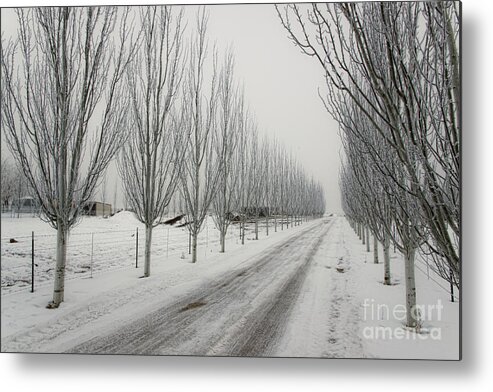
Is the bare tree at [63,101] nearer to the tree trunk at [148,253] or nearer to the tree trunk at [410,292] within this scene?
the tree trunk at [148,253]

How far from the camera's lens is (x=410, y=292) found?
2.58 metres

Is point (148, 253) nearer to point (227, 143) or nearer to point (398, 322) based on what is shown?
point (227, 143)

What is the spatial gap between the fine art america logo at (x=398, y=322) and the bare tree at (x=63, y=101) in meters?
2.62

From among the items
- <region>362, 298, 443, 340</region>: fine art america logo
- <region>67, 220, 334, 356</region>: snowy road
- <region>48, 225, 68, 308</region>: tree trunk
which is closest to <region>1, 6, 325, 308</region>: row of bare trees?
<region>48, 225, 68, 308</region>: tree trunk

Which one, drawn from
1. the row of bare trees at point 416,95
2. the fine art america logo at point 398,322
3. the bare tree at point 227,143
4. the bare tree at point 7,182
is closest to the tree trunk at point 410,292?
the fine art america logo at point 398,322

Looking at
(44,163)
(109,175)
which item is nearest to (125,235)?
(109,175)

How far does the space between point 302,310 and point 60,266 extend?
7.18 feet

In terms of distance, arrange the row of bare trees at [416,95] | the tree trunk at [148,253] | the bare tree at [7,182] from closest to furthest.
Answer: the row of bare trees at [416,95] < the bare tree at [7,182] < the tree trunk at [148,253]

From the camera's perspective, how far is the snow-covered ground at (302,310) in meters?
2.39

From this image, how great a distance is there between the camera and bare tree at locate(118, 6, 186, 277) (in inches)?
142

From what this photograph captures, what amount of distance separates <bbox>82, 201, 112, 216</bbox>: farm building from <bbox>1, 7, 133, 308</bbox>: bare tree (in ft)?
0.26

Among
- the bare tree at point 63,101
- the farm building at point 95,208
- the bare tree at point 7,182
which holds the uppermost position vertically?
the bare tree at point 63,101

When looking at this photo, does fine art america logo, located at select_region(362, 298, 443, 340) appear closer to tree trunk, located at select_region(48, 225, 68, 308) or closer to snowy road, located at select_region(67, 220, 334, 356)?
snowy road, located at select_region(67, 220, 334, 356)

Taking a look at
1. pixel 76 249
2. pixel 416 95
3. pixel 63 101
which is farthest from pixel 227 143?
pixel 416 95
